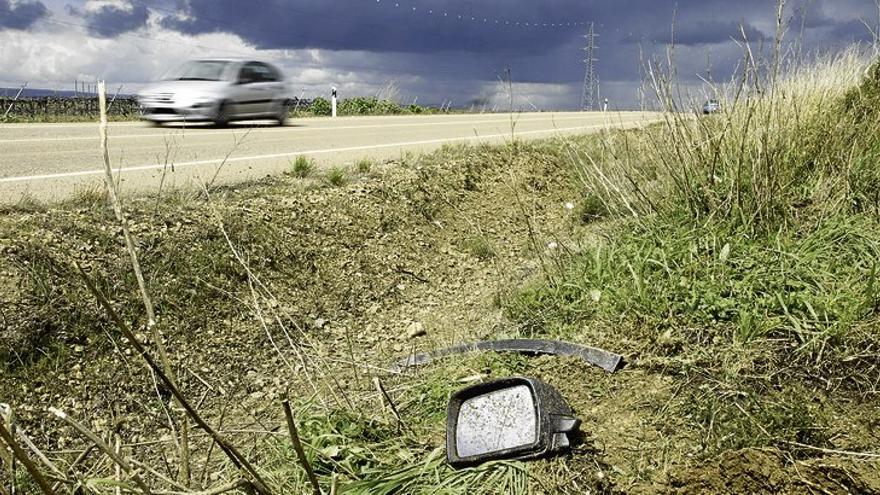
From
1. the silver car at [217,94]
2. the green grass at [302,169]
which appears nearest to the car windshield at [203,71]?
the silver car at [217,94]

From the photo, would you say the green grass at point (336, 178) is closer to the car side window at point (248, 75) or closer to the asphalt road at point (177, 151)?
the asphalt road at point (177, 151)

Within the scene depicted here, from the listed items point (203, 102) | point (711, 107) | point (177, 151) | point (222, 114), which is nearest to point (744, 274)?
point (711, 107)

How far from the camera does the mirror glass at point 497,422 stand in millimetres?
3143

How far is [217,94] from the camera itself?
45.6 feet

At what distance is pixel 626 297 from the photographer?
4.07 metres

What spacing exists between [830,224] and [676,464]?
2153 mm

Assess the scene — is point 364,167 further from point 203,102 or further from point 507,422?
point 203,102

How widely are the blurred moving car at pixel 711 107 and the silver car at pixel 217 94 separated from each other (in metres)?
9.80

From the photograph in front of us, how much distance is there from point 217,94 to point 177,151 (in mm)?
4761

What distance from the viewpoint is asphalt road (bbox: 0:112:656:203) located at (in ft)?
22.6

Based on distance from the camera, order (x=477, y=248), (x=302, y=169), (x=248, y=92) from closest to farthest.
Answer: (x=477, y=248) → (x=302, y=169) → (x=248, y=92)

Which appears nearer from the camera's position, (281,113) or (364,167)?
(364,167)

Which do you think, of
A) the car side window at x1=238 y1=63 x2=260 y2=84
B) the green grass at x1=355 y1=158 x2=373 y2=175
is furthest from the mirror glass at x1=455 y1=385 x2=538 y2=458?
the car side window at x1=238 y1=63 x2=260 y2=84

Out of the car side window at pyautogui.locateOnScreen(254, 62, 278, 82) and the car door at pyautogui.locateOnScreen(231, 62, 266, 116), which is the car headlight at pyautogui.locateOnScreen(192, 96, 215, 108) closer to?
the car door at pyautogui.locateOnScreen(231, 62, 266, 116)
